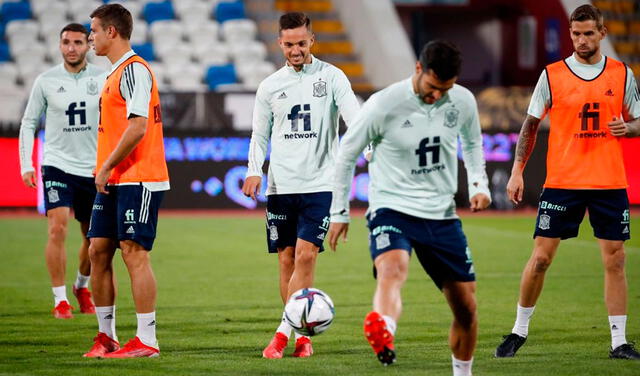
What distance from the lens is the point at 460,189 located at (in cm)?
2092

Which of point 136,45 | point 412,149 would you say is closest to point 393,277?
point 412,149

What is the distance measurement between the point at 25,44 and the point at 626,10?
14.8m

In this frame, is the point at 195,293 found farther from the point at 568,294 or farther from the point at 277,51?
the point at 277,51

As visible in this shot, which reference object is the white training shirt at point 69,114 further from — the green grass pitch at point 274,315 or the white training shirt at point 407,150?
the white training shirt at point 407,150

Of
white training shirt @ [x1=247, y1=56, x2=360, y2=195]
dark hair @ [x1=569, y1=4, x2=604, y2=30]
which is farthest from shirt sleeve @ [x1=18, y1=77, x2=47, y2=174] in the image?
dark hair @ [x1=569, y1=4, x2=604, y2=30]

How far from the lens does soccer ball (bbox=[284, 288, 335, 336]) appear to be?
6598mm

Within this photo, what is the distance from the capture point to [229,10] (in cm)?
2712

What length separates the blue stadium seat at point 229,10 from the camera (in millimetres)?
27109

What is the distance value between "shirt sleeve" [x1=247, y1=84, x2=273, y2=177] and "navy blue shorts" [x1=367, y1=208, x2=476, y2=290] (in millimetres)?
1916

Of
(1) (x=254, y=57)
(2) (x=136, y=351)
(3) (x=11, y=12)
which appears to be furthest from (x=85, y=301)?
(3) (x=11, y=12)

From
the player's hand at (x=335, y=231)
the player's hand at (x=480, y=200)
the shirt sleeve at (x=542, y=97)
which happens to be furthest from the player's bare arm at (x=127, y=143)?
the shirt sleeve at (x=542, y=97)

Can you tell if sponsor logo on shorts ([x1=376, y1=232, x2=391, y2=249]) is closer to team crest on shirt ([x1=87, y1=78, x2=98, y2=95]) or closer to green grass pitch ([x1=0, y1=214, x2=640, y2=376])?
green grass pitch ([x1=0, y1=214, x2=640, y2=376])

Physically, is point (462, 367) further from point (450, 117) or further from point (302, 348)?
point (302, 348)

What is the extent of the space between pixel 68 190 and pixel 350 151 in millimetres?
4523
